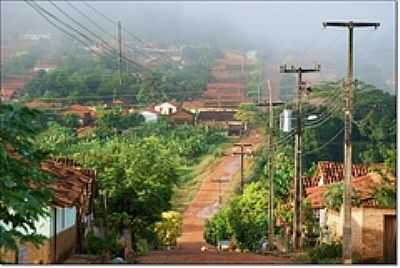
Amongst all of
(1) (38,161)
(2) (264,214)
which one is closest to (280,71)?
(2) (264,214)

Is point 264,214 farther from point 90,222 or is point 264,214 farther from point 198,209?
point 90,222

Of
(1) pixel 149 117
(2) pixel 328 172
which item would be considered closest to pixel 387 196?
(2) pixel 328 172

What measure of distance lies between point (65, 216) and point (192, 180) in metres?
5.29

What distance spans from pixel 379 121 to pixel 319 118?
1.34 m

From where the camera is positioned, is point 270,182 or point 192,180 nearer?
point 270,182

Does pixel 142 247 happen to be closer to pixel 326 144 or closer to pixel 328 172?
pixel 328 172

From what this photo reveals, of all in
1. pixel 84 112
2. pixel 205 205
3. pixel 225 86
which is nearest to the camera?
pixel 84 112

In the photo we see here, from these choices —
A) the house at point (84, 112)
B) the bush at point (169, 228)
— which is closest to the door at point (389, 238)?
the bush at point (169, 228)

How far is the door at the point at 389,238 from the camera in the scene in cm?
1359

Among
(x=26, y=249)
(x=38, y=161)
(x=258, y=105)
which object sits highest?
(x=258, y=105)

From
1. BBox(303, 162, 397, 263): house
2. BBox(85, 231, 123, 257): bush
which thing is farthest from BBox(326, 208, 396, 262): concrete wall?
BBox(85, 231, 123, 257): bush

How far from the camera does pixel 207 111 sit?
57.9 ft

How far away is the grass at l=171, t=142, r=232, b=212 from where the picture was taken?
17.9 meters

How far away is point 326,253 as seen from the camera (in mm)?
14430
